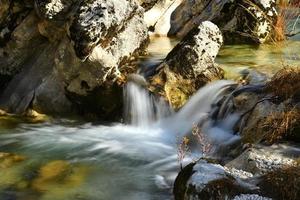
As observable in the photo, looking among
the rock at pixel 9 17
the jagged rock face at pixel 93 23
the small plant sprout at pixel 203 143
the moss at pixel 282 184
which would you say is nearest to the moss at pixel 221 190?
the moss at pixel 282 184

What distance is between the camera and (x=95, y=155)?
7824 mm

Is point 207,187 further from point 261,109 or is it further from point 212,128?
point 212,128

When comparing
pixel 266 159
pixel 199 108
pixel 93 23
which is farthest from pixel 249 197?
pixel 93 23

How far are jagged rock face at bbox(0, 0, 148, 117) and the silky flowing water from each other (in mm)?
443

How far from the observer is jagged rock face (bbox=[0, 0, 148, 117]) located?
9062 millimetres

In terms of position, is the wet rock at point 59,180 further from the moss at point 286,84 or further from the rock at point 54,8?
the rock at point 54,8

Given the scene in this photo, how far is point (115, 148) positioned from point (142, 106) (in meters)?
1.40

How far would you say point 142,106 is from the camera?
30.5 feet

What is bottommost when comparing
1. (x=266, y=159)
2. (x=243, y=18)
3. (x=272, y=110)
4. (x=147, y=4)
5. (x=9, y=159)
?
(x=9, y=159)

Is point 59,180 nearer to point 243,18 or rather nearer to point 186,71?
point 186,71

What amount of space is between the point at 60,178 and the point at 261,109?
3.04 m

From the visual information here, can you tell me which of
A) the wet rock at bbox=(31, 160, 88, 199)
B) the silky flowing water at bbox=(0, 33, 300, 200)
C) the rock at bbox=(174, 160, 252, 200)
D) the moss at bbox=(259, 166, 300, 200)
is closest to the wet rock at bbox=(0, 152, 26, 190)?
the silky flowing water at bbox=(0, 33, 300, 200)

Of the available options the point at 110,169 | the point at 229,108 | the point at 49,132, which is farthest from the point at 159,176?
the point at 49,132

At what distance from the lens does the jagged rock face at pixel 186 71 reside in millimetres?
9259
